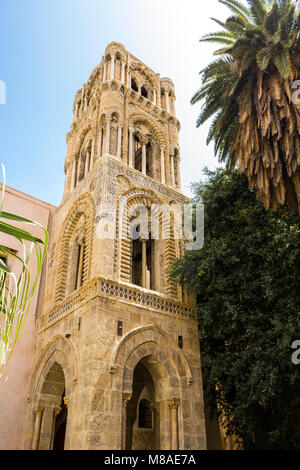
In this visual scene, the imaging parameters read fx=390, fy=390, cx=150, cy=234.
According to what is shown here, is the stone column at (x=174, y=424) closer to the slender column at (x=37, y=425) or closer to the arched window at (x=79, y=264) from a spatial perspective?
the slender column at (x=37, y=425)

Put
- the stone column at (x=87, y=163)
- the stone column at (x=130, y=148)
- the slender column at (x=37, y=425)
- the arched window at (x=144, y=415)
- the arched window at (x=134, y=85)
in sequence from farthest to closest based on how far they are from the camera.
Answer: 1. the arched window at (x=134, y=85)
2. the stone column at (x=87, y=163)
3. the arched window at (x=144, y=415)
4. the stone column at (x=130, y=148)
5. the slender column at (x=37, y=425)

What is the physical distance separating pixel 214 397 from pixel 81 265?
18.5 feet

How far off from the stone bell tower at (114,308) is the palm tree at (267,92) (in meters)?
3.98

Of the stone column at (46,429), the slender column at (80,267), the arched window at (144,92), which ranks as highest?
the arched window at (144,92)

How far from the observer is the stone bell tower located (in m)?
9.27

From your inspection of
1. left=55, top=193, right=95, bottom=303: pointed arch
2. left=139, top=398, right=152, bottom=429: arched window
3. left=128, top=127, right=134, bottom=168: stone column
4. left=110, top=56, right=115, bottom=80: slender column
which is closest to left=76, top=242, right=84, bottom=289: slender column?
left=55, top=193, right=95, bottom=303: pointed arch

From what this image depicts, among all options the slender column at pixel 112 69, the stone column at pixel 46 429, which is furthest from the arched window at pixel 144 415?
the slender column at pixel 112 69

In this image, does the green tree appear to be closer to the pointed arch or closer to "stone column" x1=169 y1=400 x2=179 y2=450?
"stone column" x1=169 y1=400 x2=179 y2=450

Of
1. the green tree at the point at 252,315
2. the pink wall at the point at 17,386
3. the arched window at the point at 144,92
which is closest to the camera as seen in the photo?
the green tree at the point at 252,315

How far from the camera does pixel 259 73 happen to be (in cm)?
1008

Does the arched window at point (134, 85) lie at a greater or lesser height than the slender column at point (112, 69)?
greater

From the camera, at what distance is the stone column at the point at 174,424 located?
9641 millimetres

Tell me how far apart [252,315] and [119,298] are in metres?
3.47
